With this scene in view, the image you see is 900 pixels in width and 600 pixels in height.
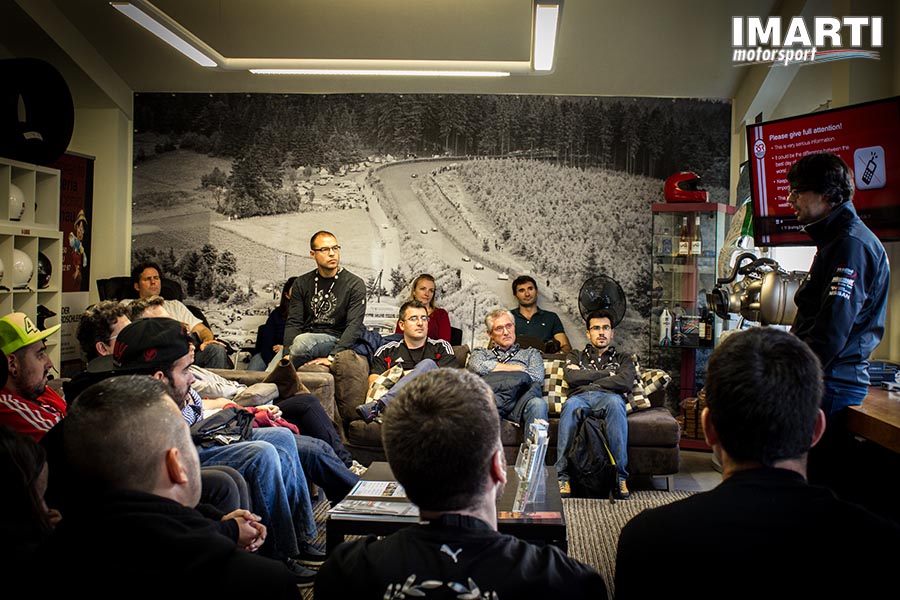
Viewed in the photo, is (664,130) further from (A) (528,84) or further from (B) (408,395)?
(B) (408,395)

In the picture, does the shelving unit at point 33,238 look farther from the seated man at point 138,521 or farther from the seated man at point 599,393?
the seated man at point 138,521

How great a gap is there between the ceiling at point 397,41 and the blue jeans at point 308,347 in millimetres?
2571

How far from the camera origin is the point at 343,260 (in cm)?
725

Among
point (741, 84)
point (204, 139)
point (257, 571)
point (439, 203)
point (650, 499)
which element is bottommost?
point (650, 499)

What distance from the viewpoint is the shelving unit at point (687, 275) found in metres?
6.27

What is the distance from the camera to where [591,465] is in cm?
463

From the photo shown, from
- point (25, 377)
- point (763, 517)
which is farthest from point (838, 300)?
point (25, 377)

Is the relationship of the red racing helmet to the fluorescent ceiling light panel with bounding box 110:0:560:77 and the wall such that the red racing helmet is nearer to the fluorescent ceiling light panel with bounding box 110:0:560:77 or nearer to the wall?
the fluorescent ceiling light panel with bounding box 110:0:560:77

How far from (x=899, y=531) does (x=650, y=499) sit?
11.6 ft

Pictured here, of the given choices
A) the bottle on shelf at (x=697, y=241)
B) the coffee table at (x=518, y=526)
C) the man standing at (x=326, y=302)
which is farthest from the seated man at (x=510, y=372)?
the coffee table at (x=518, y=526)

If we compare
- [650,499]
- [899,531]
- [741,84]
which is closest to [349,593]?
[899,531]

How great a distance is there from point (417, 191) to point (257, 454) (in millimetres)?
4366

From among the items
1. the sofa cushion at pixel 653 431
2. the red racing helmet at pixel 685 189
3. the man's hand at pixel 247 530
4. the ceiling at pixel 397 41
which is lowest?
the sofa cushion at pixel 653 431

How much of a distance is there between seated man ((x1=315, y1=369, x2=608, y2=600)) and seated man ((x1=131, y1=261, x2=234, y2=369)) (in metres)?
5.23
